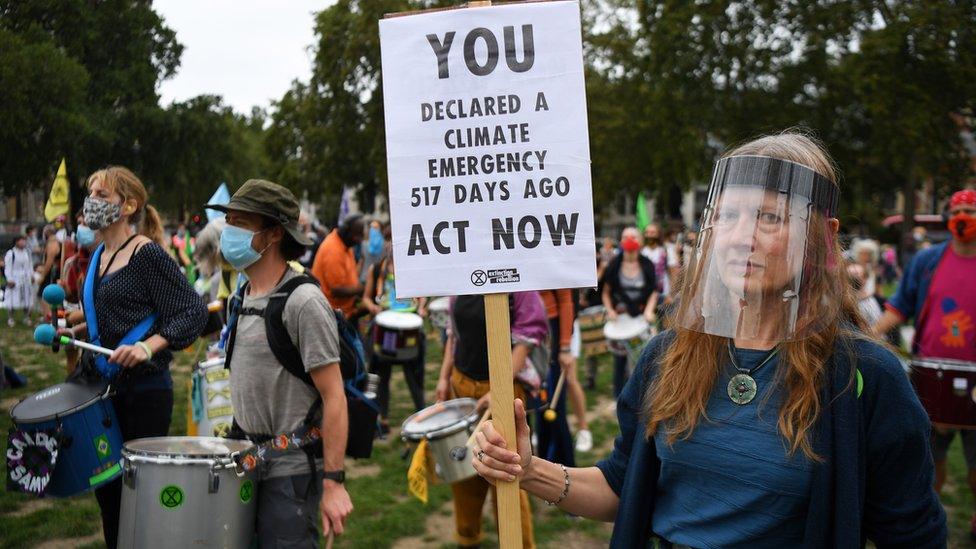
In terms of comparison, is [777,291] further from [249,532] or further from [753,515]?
[249,532]

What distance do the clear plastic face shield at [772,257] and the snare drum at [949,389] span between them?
3323 mm

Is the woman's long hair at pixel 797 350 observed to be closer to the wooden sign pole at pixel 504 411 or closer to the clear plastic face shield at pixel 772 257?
the clear plastic face shield at pixel 772 257

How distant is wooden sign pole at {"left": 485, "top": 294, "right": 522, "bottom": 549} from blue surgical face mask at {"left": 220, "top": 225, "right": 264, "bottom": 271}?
4.79ft

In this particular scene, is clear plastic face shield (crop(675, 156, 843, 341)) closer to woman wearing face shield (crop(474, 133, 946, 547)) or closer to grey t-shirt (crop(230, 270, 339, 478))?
woman wearing face shield (crop(474, 133, 946, 547))

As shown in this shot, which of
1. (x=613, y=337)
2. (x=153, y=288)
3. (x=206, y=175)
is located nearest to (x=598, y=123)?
(x=613, y=337)

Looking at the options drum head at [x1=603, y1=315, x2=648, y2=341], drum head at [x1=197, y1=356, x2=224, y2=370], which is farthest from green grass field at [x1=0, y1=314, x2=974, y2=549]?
drum head at [x1=197, y1=356, x2=224, y2=370]

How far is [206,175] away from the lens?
19.9 ft

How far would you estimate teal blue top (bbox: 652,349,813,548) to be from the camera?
72.4 inches

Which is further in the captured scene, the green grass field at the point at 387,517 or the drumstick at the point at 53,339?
the green grass field at the point at 387,517

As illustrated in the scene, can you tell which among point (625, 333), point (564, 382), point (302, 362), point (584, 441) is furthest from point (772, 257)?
point (625, 333)

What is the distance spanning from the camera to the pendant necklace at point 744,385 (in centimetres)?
195

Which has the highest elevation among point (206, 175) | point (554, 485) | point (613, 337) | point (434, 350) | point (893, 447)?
point (206, 175)

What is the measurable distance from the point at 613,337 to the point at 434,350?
5.77m

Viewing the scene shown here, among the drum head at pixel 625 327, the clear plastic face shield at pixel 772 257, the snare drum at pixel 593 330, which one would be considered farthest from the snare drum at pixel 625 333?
the clear plastic face shield at pixel 772 257
